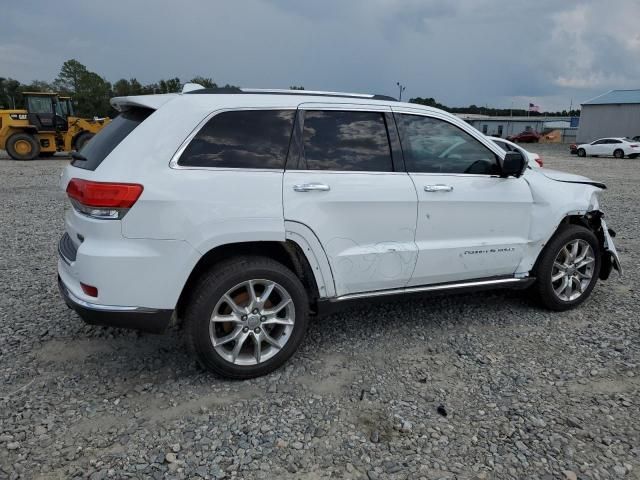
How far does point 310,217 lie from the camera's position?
127 inches

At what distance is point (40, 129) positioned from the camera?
19.4m

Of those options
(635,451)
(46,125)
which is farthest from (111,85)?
(635,451)

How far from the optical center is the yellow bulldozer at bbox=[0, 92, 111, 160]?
1916cm

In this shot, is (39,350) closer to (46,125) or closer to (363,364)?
(363,364)

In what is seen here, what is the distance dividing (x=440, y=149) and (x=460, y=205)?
0.47 m

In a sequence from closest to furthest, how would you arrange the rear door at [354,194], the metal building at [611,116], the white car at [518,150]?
the rear door at [354,194]
the white car at [518,150]
the metal building at [611,116]

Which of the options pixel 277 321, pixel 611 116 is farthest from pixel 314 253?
pixel 611 116

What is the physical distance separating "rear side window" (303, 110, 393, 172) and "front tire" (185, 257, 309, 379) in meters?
0.82

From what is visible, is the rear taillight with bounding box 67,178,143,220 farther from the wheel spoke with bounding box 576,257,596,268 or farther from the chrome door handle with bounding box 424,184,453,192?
the wheel spoke with bounding box 576,257,596,268

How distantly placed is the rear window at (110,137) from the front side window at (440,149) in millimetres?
1855

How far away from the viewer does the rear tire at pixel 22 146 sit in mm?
19062

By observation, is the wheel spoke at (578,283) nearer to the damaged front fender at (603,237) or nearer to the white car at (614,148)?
the damaged front fender at (603,237)

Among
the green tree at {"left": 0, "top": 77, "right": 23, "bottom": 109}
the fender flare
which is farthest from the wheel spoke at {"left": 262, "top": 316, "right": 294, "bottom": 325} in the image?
the green tree at {"left": 0, "top": 77, "right": 23, "bottom": 109}

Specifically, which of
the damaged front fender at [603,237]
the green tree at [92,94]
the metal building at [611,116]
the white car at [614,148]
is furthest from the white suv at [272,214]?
the green tree at [92,94]
